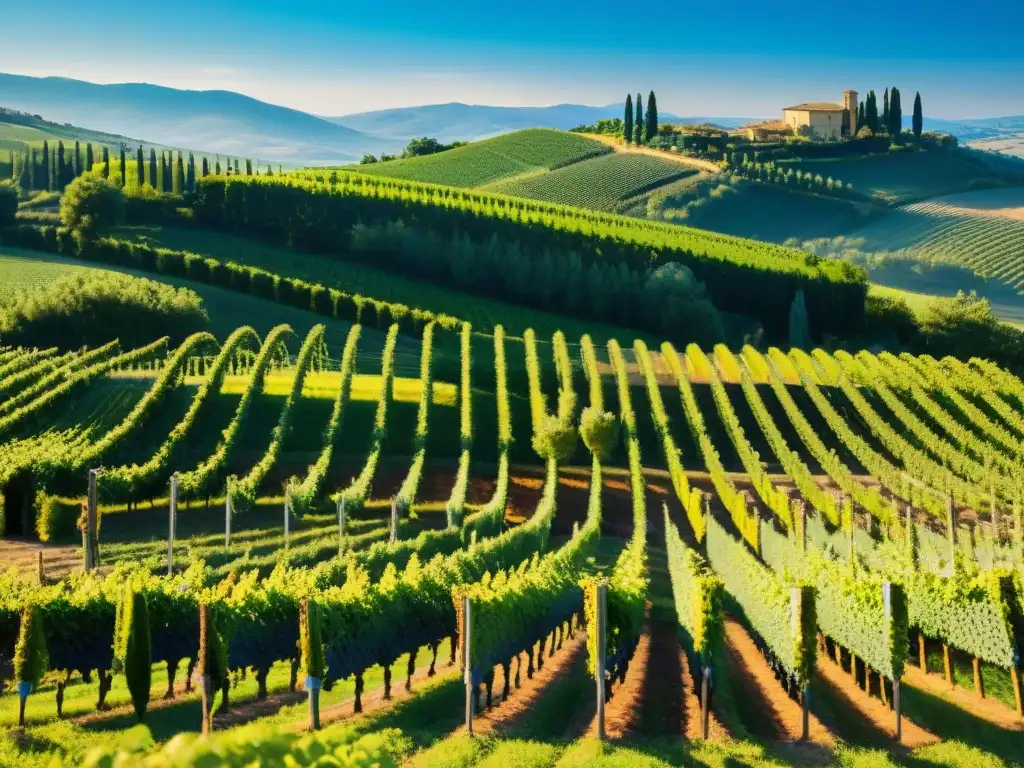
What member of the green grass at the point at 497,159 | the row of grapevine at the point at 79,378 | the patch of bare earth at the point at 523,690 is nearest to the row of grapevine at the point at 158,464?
the row of grapevine at the point at 79,378

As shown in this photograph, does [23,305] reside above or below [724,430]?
above

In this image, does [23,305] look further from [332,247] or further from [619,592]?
[619,592]

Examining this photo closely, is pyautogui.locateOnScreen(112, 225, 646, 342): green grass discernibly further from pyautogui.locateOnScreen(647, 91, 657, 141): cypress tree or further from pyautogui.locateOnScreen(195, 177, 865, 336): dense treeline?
pyautogui.locateOnScreen(647, 91, 657, 141): cypress tree

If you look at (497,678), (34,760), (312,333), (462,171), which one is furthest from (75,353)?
(462,171)

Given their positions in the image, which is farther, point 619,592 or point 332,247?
point 332,247

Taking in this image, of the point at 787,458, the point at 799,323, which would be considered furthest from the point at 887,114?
the point at 787,458

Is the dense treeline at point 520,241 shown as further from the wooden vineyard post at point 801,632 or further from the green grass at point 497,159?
the wooden vineyard post at point 801,632
